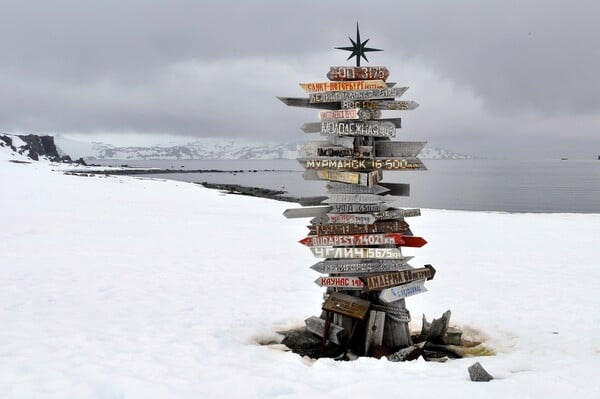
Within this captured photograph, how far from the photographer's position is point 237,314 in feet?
35.6

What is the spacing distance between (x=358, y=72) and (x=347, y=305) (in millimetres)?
4140

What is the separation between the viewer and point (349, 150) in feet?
29.5

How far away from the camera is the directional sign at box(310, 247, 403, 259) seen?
8.67 m

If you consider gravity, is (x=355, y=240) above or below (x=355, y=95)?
below

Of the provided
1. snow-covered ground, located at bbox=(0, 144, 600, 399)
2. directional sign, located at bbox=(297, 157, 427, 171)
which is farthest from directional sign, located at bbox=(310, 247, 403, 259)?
snow-covered ground, located at bbox=(0, 144, 600, 399)

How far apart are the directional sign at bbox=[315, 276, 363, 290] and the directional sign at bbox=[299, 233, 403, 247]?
1.93ft

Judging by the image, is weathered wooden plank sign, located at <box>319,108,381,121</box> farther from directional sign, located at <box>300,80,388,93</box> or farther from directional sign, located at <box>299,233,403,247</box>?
directional sign, located at <box>299,233,403,247</box>

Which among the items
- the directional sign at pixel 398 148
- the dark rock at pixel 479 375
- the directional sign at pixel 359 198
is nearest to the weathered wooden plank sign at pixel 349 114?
the directional sign at pixel 398 148

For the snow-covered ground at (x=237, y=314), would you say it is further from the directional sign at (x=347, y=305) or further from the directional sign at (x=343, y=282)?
the directional sign at (x=343, y=282)

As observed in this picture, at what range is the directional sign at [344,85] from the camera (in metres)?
8.61

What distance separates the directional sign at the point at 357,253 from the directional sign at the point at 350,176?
1155mm

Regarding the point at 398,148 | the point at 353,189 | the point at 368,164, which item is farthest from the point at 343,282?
the point at 398,148

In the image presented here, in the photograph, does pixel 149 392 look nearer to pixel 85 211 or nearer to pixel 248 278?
pixel 248 278

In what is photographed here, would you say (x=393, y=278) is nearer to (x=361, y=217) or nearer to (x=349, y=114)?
(x=361, y=217)
